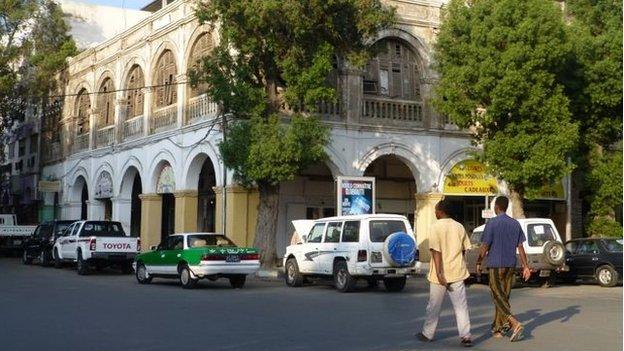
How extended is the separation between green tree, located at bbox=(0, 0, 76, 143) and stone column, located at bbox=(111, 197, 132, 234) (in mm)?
8479

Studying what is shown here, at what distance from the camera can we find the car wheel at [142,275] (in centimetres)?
2206

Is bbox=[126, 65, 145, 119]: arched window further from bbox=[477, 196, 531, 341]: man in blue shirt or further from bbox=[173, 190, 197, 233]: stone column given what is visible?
bbox=[477, 196, 531, 341]: man in blue shirt

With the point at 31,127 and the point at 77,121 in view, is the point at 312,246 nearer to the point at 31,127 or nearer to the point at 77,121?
the point at 77,121

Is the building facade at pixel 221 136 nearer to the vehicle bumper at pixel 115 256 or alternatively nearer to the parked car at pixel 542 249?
the vehicle bumper at pixel 115 256

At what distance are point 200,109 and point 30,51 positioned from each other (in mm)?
16274

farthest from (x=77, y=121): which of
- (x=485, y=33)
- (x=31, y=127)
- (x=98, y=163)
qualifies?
(x=485, y=33)

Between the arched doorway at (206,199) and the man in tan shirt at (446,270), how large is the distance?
888 inches

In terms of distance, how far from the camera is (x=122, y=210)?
1457 inches

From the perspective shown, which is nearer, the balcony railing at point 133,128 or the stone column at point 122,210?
the balcony railing at point 133,128

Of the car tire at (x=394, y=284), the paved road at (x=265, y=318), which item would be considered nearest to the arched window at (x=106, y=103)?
the paved road at (x=265, y=318)

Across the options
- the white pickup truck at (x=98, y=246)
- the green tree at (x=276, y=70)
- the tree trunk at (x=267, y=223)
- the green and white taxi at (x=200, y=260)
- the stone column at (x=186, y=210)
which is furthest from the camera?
the stone column at (x=186, y=210)

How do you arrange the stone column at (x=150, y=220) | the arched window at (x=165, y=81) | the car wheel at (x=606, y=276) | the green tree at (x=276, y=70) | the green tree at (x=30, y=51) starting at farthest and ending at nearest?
the green tree at (x=30, y=51)
the stone column at (x=150, y=220)
the arched window at (x=165, y=81)
the green tree at (x=276, y=70)
the car wheel at (x=606, y=276)

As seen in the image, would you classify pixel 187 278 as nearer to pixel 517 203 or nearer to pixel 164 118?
pixel 517 203

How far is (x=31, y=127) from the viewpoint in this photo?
160ft
